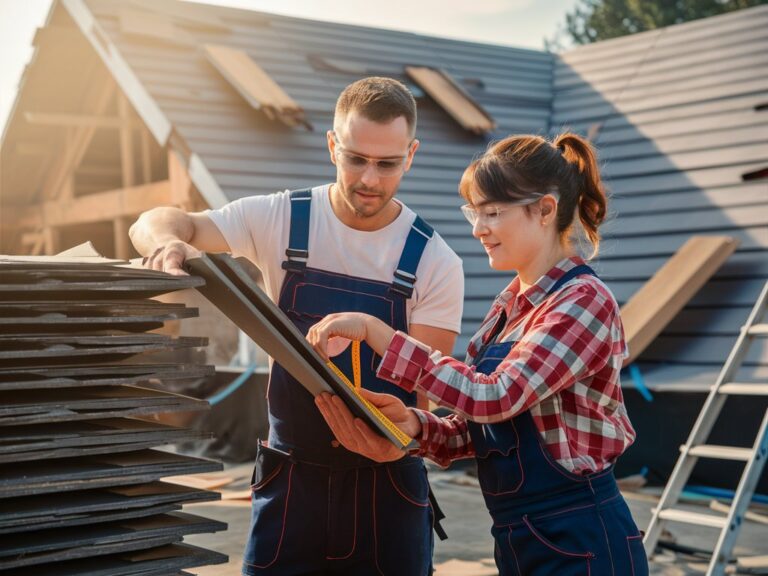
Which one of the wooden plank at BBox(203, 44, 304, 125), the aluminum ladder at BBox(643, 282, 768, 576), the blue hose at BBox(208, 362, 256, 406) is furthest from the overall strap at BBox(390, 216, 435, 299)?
the wooden plank at BBox(203, 44, 304, 125)

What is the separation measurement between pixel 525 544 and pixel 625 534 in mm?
211

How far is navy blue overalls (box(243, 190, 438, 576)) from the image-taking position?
2.82 m

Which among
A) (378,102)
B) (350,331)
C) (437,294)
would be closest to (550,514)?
(350,331)

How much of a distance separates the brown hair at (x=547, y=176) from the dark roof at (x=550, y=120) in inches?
214

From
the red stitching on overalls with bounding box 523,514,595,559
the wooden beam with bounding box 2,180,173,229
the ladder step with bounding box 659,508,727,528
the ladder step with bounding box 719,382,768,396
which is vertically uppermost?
the wooden beam with bounding box 2,180,173,229

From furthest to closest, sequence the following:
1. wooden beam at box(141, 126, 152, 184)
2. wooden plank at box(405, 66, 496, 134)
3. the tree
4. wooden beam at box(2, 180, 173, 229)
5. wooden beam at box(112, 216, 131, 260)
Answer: the tree
wooden beam at box(141, 126, 152, 184)
wooden beam at box(112, 216, 131, 260)
wooden beam at box(2, 180, 173, 229)
wooden plank at box(405, 66, 496, 134)

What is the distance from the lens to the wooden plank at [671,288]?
7.83 meters

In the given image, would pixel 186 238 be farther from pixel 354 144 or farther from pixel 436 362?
pixel 436 362

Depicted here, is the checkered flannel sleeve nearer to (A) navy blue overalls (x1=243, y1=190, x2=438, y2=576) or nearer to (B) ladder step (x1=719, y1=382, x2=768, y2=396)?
(A) navy blue overalls (x1=243, y1=190, x2=438, y2=576)

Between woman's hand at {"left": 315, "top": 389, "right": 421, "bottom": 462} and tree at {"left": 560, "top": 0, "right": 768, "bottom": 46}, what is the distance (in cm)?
2427

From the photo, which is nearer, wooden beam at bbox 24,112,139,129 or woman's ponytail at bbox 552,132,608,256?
woman's ponytail at bbox 552,132,608,256

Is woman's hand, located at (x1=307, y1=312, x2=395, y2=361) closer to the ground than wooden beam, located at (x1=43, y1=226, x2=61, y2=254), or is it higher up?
closer to the ground

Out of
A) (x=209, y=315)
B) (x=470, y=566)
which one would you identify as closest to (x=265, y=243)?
(x=470, y=566)

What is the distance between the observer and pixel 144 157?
11.3 metres
